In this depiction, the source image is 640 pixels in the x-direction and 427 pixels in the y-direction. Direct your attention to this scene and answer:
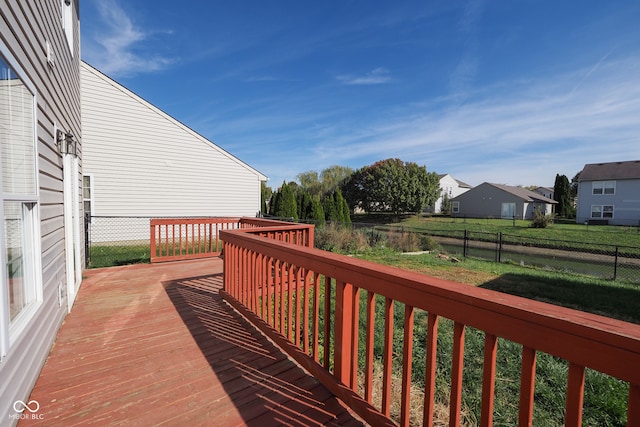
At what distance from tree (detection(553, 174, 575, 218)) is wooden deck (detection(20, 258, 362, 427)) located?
43.7 metres

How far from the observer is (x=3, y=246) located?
4.87ft

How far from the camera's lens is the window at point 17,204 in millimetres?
1576

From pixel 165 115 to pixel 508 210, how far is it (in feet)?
118

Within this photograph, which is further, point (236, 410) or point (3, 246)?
point (236, 410)

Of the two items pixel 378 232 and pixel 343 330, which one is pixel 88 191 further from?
pixel 343 330

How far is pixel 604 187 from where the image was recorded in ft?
91.5

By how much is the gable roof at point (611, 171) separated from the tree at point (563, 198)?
5.07 metres

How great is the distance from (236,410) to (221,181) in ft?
37.4

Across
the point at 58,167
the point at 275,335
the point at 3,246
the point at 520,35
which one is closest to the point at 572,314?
the point at 275,335

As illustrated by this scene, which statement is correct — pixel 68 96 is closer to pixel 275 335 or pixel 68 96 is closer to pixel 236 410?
pixel 275 335

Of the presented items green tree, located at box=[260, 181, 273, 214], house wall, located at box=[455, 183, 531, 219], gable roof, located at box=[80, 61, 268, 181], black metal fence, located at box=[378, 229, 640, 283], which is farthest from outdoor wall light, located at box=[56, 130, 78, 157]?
house wall, located at box=[455, 183, 531, 219]

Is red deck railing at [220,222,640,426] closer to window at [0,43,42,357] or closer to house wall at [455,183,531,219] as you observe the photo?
window at [0,43,42,357]

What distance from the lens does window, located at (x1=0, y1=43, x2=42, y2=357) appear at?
158 cm

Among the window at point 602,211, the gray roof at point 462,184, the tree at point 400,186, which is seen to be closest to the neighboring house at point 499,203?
the window at point 602,211
